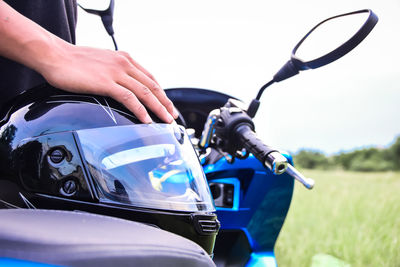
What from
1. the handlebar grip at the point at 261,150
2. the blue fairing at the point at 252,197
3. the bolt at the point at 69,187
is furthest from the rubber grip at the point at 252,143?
the bolt at the point at 69,187

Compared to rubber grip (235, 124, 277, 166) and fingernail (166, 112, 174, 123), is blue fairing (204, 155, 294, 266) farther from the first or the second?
fingernail (166, 112, 174, 123)

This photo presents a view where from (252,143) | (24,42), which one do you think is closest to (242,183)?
(252,143)

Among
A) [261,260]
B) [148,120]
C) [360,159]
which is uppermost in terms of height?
[148,120]

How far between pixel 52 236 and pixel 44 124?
391mm

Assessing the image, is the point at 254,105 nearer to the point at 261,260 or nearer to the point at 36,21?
the point at 261,260

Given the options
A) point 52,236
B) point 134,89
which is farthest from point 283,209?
point 52,236

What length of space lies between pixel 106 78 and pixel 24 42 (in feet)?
0.61

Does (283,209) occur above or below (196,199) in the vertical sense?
below

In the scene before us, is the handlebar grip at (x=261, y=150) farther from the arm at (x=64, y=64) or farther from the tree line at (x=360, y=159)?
the tree line at (x=360, y=159)

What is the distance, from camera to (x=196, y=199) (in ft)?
2.74

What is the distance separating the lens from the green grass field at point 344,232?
8.66 ft

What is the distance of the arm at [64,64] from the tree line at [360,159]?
28567 mm

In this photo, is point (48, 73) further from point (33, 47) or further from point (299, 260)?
point (299, 260)

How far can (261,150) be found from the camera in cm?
103
